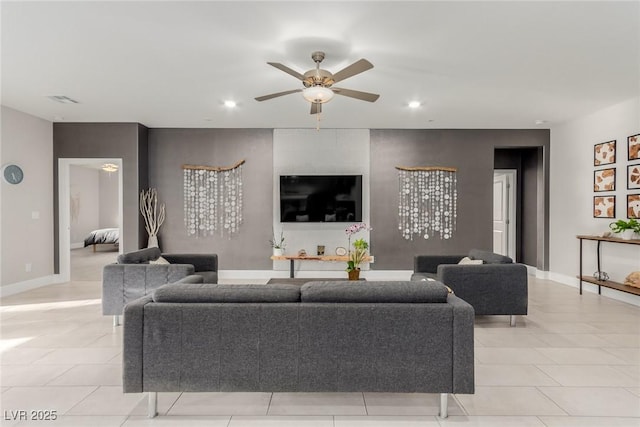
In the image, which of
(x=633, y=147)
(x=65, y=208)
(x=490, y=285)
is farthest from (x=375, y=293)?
(x=65, y=208)

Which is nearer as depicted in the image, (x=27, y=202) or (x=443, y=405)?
(x=443, y=405)

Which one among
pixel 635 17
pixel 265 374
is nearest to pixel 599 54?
pixel 635 17

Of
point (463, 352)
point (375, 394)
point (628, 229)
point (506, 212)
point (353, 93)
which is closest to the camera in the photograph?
point (463, 352)

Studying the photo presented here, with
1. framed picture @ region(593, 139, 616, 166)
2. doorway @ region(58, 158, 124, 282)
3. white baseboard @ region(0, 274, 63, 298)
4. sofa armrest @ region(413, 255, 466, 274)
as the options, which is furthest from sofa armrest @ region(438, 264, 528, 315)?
white baseboard @ region(0, 274, 63, 298)

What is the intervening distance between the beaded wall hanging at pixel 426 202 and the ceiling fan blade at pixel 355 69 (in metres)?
3.56

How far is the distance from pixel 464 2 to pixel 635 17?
1.39 meters

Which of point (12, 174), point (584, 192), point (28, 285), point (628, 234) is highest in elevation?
point (12, 174)

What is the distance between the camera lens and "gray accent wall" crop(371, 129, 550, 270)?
6.53 metres

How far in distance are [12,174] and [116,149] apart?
4.71 ft

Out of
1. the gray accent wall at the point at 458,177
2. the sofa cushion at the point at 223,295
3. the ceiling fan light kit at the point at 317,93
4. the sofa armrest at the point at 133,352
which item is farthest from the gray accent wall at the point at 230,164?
the sofa armrest at the point at 133,352

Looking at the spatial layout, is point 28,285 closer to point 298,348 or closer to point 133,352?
point 133,352

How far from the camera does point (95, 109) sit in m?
5.34

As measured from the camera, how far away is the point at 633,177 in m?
4.86

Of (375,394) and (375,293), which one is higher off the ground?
(375,293)
